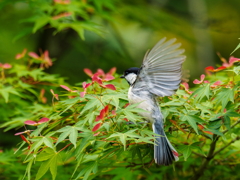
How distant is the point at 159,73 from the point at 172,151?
0.41 metres

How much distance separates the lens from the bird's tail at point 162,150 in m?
1.57

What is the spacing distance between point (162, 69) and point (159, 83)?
0.26ft

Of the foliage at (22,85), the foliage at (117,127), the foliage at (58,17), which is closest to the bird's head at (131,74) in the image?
the foliage at (117,127)

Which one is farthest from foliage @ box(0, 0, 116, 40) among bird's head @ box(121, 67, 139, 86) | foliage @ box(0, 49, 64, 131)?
bird's head @ box(121, 67, 139, 86)

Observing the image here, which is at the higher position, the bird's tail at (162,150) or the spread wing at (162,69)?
the spread wing at (162,69)

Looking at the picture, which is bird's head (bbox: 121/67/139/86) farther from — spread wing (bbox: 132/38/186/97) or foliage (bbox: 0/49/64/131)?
foliage (bbox: 0/49/64/131)

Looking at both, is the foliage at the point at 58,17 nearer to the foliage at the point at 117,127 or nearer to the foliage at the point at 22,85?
the foliage at the point at 22,85

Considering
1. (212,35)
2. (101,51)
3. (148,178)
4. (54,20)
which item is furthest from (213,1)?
(148,178)

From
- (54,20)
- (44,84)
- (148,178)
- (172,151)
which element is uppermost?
(54,20)

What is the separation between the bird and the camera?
5.30ft

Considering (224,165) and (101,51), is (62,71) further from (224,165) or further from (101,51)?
(224,165)

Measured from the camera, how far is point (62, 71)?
4340 millimetres

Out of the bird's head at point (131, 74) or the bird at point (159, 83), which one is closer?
the bird at point (159, 83)

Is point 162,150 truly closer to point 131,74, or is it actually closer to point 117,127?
point 117,127
